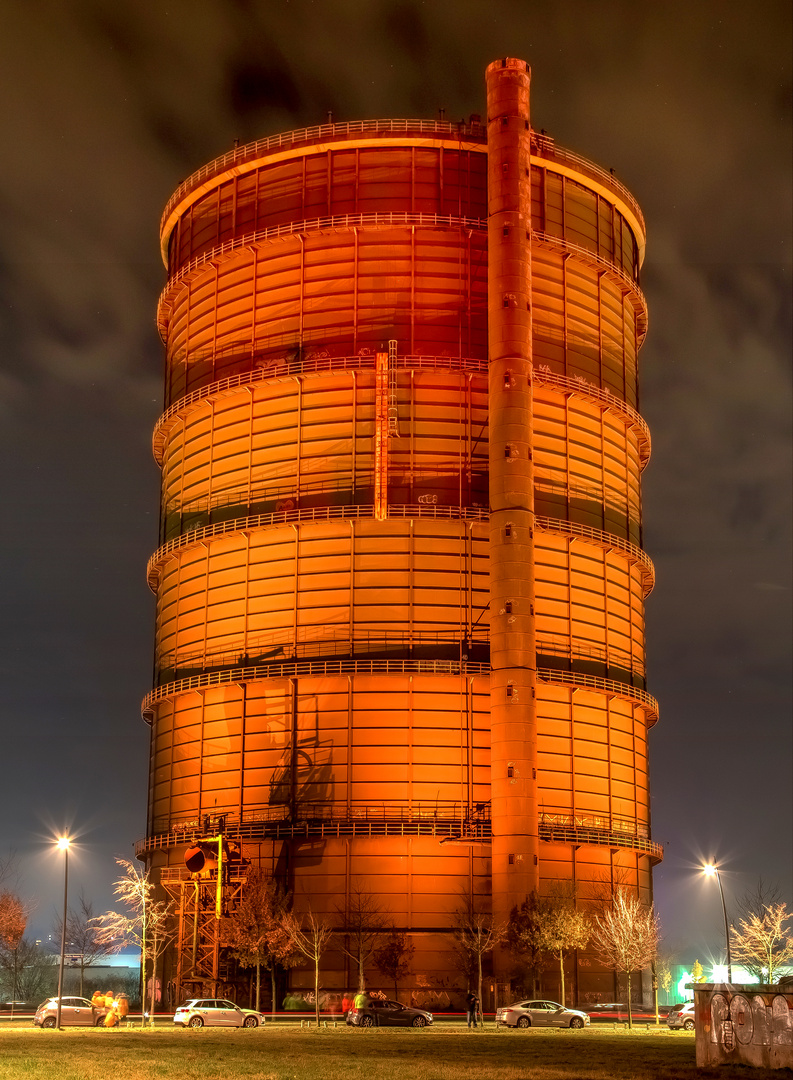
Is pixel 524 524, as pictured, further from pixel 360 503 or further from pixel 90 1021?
pixel 90 1021

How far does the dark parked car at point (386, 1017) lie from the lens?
172ft

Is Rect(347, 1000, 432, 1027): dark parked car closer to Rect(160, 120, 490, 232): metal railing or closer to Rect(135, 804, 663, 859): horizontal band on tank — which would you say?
Rect(135, 804, 663, 859): horizontal band on tank

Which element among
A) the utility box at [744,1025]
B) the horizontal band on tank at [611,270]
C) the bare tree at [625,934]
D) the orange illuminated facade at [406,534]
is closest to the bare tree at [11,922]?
the orange illuminated facade at [406,534]

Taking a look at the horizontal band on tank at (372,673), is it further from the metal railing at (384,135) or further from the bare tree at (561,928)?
the metal railing at (384,135)

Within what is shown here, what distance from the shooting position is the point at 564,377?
254 feet

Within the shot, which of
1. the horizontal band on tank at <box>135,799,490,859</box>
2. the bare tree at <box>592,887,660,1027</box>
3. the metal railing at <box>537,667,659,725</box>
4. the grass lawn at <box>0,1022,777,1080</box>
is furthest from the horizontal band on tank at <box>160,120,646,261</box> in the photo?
the grass lawn at <box>0,1022,777,1080</box>

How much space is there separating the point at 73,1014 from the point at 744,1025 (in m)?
32.6

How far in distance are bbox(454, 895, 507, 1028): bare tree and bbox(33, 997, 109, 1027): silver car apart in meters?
16.7

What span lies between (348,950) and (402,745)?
1005 cm

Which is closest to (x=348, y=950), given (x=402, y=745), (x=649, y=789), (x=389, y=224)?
→ (x=402, y=745)

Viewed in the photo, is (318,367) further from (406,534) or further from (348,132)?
(348,132)

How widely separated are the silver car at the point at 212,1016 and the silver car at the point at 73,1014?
10.3 ft

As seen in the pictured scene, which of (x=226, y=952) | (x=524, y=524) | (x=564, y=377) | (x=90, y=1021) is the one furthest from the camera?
(x=564, y=377)

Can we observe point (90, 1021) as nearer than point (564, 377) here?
Yes
